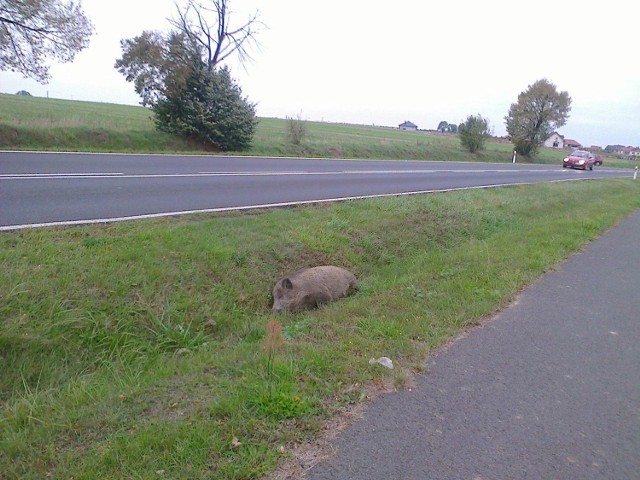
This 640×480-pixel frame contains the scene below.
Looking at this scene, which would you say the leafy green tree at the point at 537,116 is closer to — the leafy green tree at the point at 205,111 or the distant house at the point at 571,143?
the leafy green tree at the point at 205,111

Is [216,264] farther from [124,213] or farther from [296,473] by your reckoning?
[296,473]

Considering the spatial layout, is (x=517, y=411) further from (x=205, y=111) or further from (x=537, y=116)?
(x=537, y=116)

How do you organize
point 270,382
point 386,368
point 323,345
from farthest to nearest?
1. point 323,345
2. point 386,368
3. point 270,382

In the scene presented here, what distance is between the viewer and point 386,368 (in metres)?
3.80

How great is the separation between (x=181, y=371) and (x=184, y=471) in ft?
4.76

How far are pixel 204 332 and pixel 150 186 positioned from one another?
5458 mm

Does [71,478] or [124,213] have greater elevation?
[124,213]

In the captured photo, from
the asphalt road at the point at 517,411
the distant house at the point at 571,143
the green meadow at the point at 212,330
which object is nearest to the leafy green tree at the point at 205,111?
the green meadow at the point at 212,330

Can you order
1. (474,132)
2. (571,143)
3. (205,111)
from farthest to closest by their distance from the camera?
1. (571,143)
2. (474,132)
3. (205,111)

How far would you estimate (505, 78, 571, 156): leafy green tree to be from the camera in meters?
50.1

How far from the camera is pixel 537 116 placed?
5012cm

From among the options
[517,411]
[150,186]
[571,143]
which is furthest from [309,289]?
[571,143]

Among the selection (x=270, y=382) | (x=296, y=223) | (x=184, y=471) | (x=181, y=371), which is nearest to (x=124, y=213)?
(x=296, y=223)

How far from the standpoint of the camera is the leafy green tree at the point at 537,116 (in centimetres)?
5006
